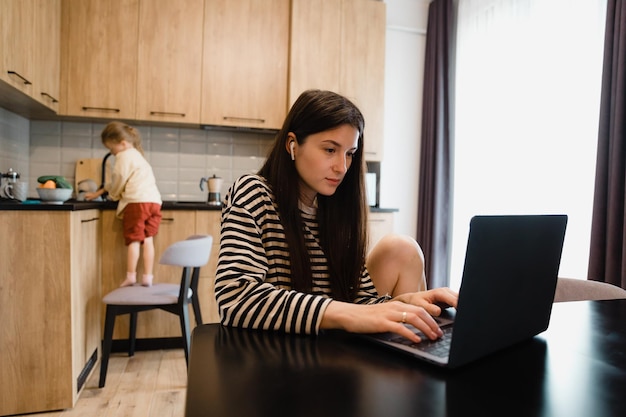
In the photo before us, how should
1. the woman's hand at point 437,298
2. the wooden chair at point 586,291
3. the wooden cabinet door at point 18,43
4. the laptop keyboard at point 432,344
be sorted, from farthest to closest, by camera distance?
1. the wooden cabinet door at point 18,43
2. the wooden chair at point 586,291
3. the woman's hand at point 437,298
4. the laptop keyboard at point 432,344

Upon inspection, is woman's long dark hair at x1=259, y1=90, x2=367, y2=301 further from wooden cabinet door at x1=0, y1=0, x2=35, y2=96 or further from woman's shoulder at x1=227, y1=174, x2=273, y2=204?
wooden cabinet door at x1=0, y1=0, x2=35, y2=96

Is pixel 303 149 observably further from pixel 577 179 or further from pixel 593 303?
pixel 577 179

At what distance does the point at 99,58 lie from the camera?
9.75 feet

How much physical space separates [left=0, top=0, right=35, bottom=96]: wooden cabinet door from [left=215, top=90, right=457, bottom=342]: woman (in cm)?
169

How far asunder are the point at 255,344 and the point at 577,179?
2243mm

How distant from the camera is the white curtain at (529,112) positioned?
2.29m

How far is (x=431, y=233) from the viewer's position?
11.7 ft

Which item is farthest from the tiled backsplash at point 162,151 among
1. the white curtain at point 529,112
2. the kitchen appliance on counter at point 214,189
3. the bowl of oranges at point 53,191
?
the white curtain at point 529,112

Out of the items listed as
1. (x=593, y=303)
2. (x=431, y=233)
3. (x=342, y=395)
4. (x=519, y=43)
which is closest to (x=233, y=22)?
(x=519, y=43)

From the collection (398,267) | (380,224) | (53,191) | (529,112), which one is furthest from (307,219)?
(380,224)

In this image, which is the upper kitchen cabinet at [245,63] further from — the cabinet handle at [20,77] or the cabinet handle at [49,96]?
the cabinet handle at [20,77]

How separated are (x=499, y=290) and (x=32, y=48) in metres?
2.73

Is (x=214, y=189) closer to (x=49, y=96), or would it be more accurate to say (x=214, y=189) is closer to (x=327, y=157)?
(x=49, y=96)

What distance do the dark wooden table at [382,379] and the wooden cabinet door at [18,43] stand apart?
6.89 ft
